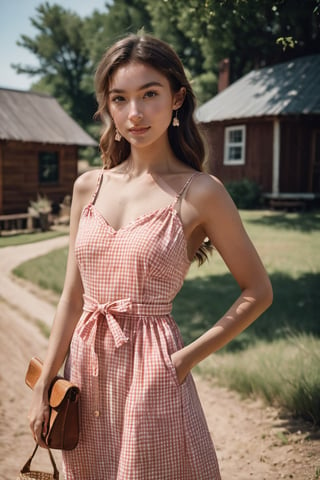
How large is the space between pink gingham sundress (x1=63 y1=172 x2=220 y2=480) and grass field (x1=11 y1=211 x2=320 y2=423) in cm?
239

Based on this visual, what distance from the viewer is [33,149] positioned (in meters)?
9.91

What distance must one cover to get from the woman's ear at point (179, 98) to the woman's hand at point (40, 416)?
118 centimetres

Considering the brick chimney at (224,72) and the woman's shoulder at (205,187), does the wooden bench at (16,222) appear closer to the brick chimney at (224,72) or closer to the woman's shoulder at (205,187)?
the woman's shoulder at (205,187)

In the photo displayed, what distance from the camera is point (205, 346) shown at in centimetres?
157

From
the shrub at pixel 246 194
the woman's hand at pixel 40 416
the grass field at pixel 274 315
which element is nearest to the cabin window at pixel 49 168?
the grass field at pixel 274 315

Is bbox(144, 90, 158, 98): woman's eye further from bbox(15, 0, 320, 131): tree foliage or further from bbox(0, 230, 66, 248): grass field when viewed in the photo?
bbox(15, 0, 320, 131): tree foliage

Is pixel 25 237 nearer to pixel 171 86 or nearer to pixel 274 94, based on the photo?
pixel 171 86

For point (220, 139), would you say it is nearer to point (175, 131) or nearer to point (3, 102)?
point (3, 102)

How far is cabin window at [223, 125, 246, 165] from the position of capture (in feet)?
49.4

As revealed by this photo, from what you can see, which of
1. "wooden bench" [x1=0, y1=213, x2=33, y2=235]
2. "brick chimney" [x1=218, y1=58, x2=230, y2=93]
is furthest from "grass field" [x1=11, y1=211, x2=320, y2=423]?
"brick chimney" [x1=218, y1=58, x2=230, y2=93]

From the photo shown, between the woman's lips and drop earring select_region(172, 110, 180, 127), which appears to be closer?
the woman's lips

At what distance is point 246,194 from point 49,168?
17.8 feet

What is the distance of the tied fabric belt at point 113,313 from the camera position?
61.2 inches

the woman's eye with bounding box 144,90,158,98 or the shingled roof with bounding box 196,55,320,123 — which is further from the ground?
the shingled roof with bounding box 196,55,320,123
